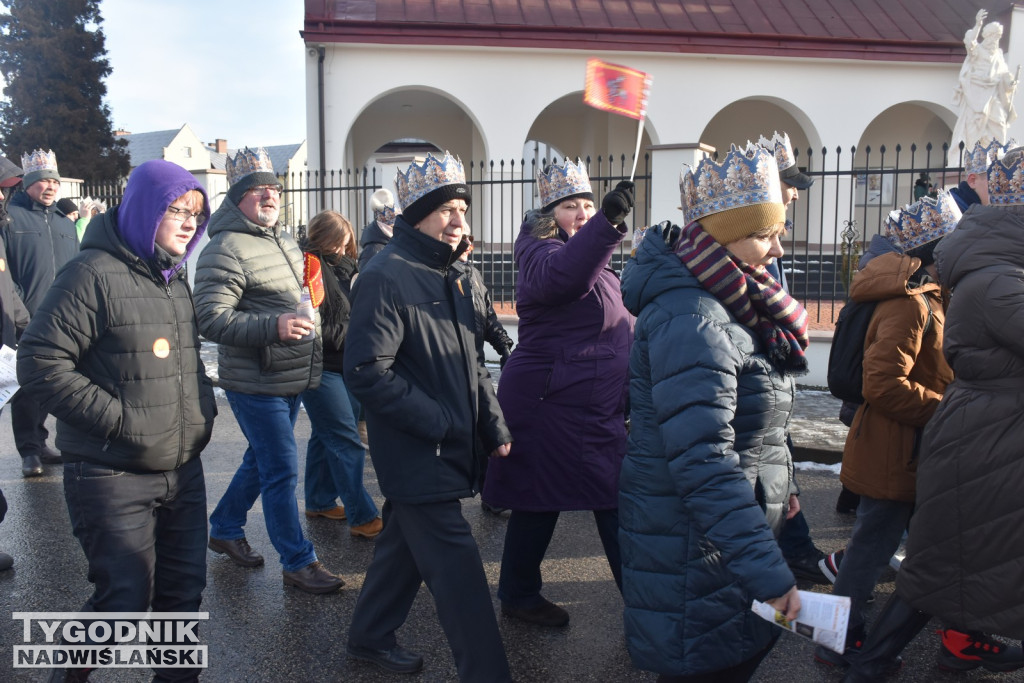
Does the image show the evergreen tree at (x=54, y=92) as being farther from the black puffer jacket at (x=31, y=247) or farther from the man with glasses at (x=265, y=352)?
the man with glasses at (x=265, y=352)

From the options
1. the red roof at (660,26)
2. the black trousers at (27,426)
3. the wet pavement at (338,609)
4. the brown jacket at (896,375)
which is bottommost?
the wet pavement at (338,609)

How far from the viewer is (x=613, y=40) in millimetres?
17375

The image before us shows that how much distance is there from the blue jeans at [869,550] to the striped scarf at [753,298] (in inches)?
52.6

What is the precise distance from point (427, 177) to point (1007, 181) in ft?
6.48

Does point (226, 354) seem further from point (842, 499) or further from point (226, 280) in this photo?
point (842, 499)

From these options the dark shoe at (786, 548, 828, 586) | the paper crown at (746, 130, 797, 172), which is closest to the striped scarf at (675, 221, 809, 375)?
the dark shoe at (786, 548, 828, 586)

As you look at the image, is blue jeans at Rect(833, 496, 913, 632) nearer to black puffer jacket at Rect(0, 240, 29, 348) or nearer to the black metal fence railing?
black puffer jacket at Rect(0, 240, 29, 348)

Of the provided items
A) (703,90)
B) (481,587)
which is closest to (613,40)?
(703,90)

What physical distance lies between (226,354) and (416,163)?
1525mm

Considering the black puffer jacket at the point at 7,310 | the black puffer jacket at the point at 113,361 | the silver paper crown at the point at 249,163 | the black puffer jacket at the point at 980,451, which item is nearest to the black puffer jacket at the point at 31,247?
the black puffer jacket at the point at 7,310

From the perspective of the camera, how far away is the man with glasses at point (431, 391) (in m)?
2.94

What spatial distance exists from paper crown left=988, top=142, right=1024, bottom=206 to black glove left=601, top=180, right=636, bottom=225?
1.23 metres

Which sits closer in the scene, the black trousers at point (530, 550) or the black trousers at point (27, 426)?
the black trousers at point (530, 550)

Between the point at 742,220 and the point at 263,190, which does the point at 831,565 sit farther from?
the point at 263,190
